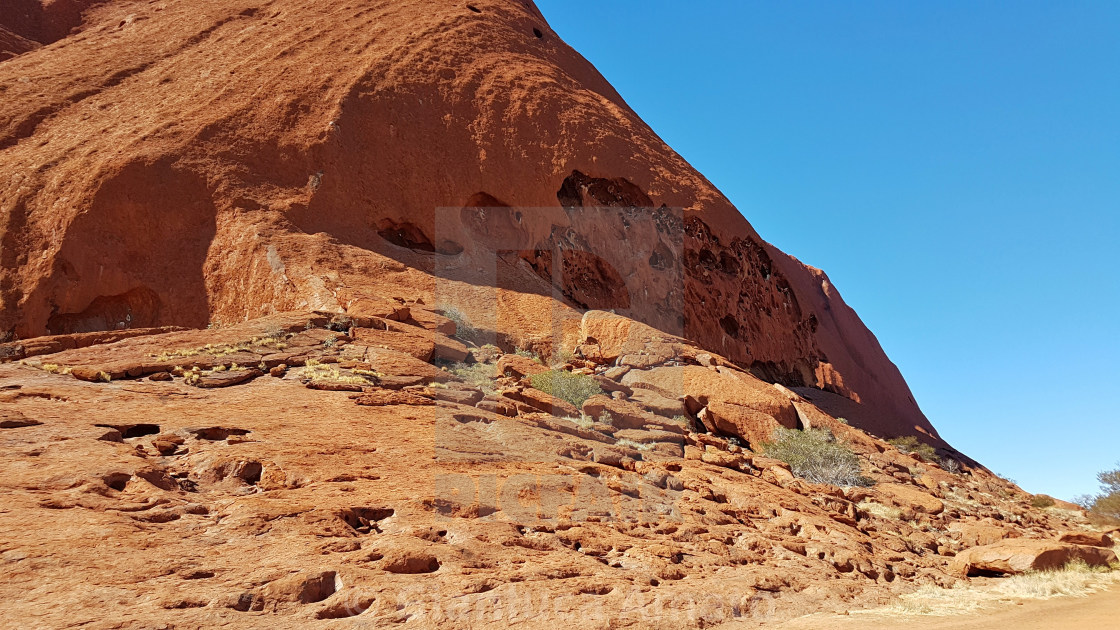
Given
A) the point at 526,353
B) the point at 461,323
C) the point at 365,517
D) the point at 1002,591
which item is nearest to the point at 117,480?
the point at 365,517

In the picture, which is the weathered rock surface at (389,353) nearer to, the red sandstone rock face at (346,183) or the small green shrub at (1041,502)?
the red sandstone rock face at (346,183)

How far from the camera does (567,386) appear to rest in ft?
40.9

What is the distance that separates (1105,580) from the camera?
8.59 metres

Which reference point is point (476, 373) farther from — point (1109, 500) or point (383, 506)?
point (1109, 500)

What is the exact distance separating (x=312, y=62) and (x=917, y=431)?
27.7 meters

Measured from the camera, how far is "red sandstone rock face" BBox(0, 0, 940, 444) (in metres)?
15.7

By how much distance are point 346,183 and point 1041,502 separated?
18.5 metres

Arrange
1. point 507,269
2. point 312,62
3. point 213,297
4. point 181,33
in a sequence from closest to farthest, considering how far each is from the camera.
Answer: point 213,297 < point 507,269 < point 312,62 < point 181,33

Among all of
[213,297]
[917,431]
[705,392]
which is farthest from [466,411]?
[917,431]

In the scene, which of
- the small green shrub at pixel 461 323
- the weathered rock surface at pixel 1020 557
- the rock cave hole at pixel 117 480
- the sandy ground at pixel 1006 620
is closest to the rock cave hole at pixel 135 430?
the rock cave hole at pixel 117 480

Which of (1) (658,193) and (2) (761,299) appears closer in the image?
(1) (658,193)

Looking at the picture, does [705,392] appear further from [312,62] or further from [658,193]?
[312,62]

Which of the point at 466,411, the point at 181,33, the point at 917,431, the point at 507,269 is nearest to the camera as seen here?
the point at 466,411

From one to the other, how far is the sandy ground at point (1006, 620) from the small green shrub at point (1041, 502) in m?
10.3
